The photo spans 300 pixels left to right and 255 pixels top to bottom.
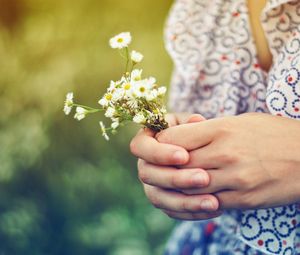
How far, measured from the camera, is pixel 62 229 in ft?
5.44

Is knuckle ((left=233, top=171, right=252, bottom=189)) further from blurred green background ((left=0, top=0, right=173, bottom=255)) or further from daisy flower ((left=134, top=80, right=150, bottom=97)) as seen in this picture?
blurred green background ((left=0, top=0, right=173, bottom=255))

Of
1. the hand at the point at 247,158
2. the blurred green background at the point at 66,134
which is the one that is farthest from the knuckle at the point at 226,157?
the blurred green background at the point at 66,134

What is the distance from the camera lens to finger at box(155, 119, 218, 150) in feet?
1.99

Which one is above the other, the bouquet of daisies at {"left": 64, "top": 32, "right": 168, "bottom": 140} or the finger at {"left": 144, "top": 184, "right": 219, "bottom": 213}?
the bouquet of daisies at {"left": 64, "top": 32, "right": 168, "bottom": 140}

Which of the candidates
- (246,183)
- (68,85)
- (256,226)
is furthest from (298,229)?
(68,85)

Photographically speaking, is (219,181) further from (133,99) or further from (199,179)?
(133,99)

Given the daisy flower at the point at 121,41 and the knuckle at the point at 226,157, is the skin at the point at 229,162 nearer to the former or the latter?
the knuckle at the point at 226,157

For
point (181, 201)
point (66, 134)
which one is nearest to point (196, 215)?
point (181, 201)

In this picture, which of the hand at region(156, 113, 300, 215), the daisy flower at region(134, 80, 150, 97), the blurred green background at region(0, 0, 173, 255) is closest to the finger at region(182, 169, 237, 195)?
the hand at region(156, 113, 300, 215)

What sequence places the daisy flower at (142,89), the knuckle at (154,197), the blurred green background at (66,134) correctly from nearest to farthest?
the daisy flower at (142,89), the knuckle at (154,197), the blurred green background at (66,134)

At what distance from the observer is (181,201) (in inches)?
24.8

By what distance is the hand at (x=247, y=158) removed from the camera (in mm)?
586

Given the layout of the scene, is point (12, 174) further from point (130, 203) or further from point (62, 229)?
point (130, 203)

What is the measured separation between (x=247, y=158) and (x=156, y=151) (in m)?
0.11
